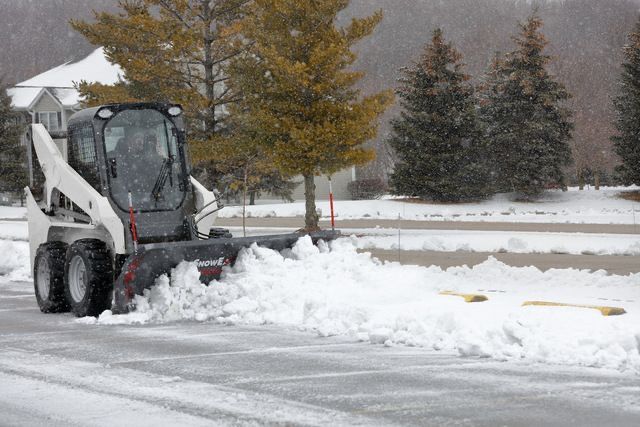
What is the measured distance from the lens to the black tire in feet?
42.1

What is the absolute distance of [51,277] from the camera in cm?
1284

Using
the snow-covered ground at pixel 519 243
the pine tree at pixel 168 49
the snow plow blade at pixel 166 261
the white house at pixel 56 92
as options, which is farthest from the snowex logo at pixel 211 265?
the white house at pixel 56 92

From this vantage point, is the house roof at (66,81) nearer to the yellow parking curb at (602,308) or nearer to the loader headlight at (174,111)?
the loader headlight at (174,111)

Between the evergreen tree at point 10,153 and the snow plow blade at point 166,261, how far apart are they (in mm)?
45692

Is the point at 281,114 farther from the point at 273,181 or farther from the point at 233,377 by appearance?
the point at 273,181

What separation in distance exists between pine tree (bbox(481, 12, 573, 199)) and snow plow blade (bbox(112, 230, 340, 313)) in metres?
36.2

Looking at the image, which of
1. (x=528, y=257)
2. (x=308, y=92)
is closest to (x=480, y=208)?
(x=308, y=92)

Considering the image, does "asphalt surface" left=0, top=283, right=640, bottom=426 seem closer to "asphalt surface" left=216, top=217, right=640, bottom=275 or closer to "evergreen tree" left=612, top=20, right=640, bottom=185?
"asphalt surface" left=216, top=217, right=640, bottom=275

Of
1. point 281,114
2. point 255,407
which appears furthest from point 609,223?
point 255,407

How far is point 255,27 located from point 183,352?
737 inches

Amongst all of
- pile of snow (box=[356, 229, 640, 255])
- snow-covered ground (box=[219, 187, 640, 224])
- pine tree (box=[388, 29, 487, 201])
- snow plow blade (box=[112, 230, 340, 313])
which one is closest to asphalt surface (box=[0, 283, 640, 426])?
snow plow blade (box=[112, 230, 340, 313])

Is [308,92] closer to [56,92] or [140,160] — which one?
[140,160]

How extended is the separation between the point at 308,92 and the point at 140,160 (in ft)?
43.8

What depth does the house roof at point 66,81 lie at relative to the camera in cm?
6475
